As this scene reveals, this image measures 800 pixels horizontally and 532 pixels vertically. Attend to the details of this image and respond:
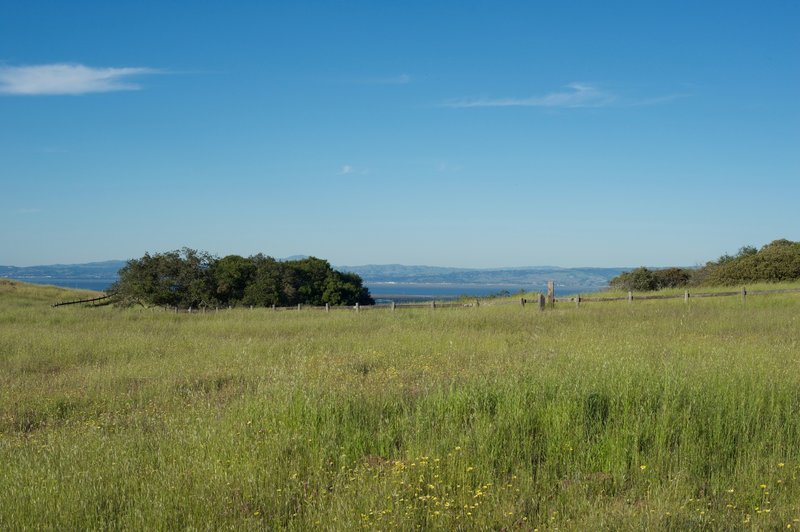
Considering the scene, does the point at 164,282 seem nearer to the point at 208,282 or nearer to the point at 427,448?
the point at 208,282

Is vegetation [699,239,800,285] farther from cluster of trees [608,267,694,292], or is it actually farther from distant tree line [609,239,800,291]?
cluster of trees [608,267,694,292]

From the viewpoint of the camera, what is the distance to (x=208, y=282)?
168 feet

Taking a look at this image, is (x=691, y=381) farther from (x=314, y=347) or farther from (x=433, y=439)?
(x=314, y=347)

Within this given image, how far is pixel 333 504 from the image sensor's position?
5457 millimetres

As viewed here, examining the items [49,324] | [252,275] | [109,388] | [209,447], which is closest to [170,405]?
[109,388]

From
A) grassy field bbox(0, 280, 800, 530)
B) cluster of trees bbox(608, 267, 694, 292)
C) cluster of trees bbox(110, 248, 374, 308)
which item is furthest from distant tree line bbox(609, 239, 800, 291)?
grassy field bbox(0, 280, 800, 530)

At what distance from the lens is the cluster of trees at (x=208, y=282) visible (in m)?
49.2

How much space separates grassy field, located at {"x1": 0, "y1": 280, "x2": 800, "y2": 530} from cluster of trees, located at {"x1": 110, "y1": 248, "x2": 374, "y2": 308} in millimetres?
37848

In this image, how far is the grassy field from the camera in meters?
5.39

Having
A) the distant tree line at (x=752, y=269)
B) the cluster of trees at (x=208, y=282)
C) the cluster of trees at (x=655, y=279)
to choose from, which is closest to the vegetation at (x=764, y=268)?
the distant tree line at (x=752, y=269)

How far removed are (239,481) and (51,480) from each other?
1.70m

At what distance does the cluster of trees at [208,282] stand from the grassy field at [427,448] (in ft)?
124

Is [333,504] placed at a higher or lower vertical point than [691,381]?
lower

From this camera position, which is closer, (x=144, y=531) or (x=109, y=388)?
(x=144, y=531)
